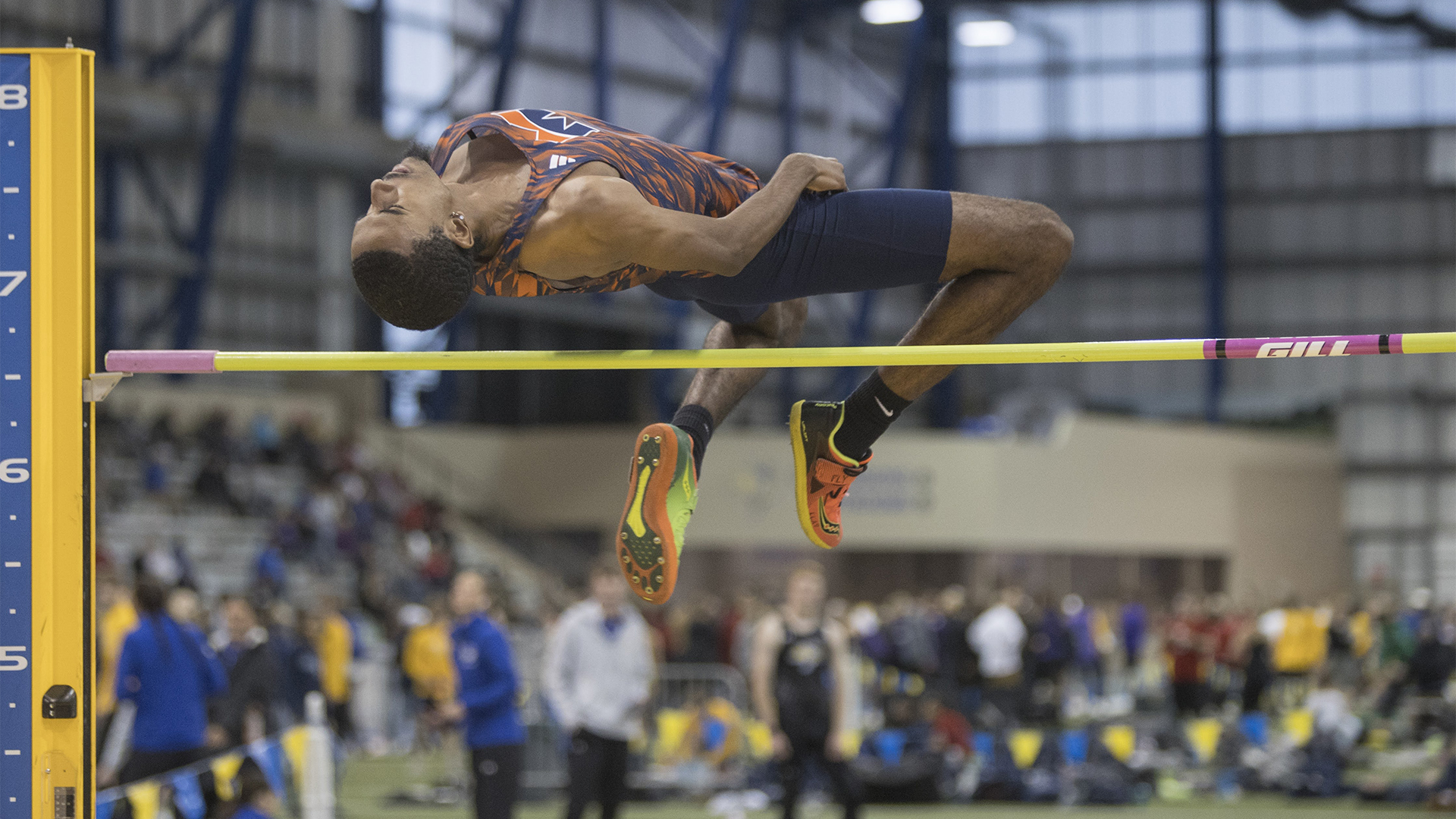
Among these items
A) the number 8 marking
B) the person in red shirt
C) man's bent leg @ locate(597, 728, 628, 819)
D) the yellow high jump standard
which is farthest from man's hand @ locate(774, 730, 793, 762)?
the person in red shirt

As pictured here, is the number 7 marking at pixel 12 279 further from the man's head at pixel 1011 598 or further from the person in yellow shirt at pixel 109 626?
the man's head at pixel 1011 598

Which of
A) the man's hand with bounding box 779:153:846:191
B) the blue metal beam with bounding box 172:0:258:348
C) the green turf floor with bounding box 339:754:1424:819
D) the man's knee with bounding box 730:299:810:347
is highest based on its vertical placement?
the blue metal beam with bounding box 172:0:258:348

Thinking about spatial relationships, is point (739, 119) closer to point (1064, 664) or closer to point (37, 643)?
point (1064, 664)

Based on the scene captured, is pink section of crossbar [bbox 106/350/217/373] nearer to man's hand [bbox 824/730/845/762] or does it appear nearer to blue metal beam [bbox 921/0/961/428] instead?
man's hand [bbox 824/730/845/762]

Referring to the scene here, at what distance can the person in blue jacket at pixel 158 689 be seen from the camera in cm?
768

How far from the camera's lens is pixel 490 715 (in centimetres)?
777

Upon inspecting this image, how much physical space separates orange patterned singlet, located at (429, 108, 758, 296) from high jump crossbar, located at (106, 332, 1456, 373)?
17cm

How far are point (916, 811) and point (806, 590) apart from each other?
4.04m

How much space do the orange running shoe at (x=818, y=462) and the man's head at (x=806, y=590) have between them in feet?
14.4

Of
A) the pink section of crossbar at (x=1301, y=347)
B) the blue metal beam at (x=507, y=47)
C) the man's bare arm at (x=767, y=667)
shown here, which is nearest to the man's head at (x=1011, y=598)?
the man's bare arm at (x=767, y=667)

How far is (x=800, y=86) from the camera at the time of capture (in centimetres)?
3158

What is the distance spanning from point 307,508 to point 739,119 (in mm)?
13991

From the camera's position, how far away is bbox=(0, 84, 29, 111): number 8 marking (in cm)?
360

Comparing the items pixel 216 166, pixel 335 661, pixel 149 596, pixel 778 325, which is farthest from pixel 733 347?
pixel 216 166
